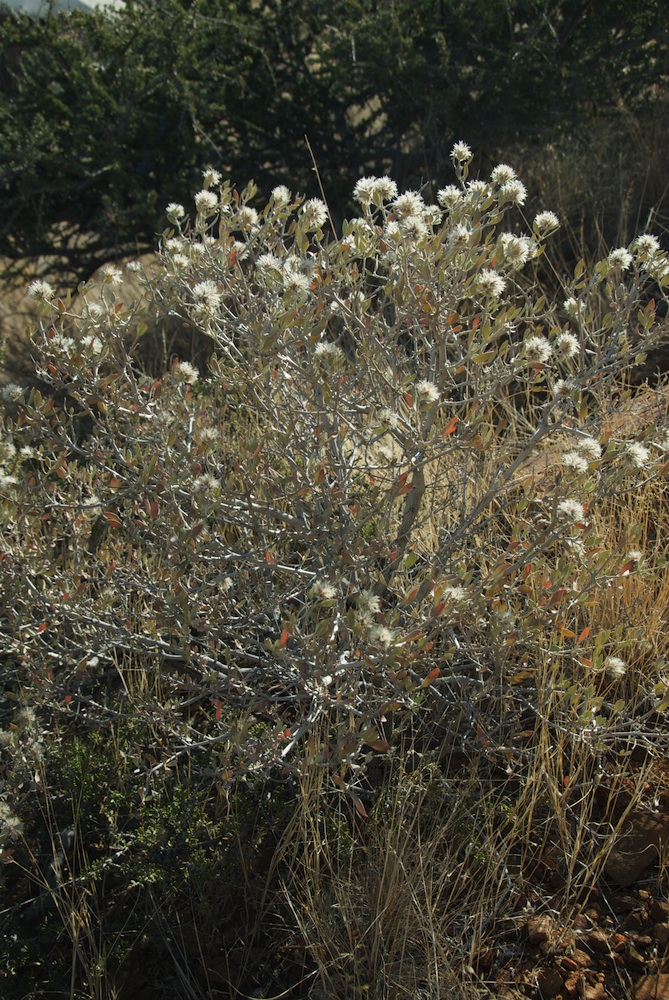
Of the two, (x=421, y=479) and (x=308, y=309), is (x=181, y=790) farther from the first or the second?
(x=308, y=309)

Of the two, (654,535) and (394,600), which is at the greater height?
(394,600)

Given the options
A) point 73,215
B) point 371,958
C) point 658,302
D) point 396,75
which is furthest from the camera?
point 73,215

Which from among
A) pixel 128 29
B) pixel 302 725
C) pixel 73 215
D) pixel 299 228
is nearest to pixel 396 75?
pixel 128 29

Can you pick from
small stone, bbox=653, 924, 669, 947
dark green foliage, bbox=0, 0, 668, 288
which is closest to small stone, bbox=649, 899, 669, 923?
small stone, bbox=653, 924, 669, 947

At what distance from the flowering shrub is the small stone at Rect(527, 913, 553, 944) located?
41 cm

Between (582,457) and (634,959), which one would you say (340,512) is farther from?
(634,959)

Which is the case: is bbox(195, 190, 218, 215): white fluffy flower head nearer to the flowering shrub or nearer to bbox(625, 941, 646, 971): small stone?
the flowering shrub

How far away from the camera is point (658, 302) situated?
3803mm

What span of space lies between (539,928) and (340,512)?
3.49 feet

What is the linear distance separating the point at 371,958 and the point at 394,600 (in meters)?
1.06

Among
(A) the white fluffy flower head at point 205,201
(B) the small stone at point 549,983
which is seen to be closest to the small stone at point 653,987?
(B) the small stone at point 549,983

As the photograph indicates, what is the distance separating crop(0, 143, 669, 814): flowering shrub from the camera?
1.98 meters

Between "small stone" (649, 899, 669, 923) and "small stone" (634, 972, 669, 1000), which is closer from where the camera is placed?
"small stone" (634, 972, 669, 1000)

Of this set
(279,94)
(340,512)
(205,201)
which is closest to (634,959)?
(340,512)
